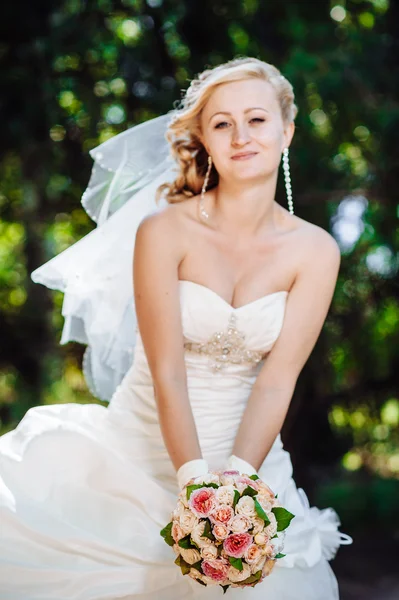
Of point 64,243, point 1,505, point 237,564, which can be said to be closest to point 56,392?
point 64,243

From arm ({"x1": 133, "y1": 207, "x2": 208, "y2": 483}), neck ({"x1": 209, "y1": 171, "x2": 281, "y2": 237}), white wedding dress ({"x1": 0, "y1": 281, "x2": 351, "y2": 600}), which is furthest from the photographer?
neck ({"x1": 209, "y1": 171, "x2": 281, "y2": 237})

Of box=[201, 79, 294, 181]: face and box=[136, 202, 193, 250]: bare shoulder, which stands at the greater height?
box=[201, 79, 294, 181]: face

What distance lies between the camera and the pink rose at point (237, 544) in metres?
2.13

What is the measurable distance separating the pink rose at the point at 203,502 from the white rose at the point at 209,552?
0.08m

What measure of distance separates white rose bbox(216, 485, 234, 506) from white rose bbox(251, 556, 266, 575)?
16cm

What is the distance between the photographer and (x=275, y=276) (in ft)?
9.78

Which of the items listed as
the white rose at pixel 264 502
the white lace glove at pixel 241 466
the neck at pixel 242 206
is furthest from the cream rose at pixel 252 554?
the neck at pixel 242 206

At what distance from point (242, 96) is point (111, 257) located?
2.88 feet

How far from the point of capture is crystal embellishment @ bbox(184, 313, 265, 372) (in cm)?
288

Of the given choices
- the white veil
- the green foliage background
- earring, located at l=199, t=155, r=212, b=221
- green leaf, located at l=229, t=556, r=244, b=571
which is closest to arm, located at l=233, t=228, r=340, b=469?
earring, located at l=199, t=155, r=212, b=221

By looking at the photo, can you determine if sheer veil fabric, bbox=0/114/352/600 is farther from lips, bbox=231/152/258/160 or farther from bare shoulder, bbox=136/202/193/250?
lips, bbox=231/152/258/160

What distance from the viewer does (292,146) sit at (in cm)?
496

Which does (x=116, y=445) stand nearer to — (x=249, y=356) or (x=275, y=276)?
(x=249, y=356)

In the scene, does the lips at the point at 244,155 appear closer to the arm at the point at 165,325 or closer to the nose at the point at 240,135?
the nose at the point at 240,135
